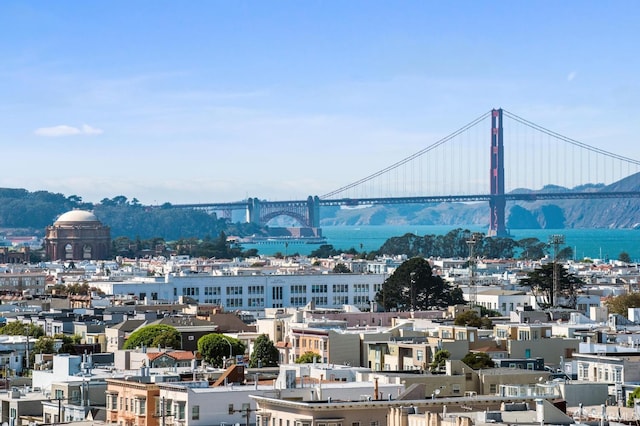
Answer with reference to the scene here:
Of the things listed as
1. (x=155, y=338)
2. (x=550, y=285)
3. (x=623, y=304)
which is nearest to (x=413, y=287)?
(x=550, y=285)

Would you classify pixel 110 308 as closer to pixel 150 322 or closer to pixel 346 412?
pixel 150 322

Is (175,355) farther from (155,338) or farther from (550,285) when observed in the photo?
(550,285)

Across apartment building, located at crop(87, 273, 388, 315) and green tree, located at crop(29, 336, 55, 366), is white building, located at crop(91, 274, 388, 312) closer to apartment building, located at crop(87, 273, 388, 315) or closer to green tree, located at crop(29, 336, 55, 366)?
apartment building, located at crop(87, 273, 388, 315)

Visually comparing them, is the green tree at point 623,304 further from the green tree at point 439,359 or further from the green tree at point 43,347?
the green tree at point 439,359

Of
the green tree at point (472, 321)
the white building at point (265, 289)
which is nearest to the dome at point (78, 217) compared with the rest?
the white building at point (265, 289)

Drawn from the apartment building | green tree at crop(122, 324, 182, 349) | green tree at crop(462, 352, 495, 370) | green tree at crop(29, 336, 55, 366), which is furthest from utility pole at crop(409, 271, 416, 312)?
green tree at crop(462, 352, 495, 370)

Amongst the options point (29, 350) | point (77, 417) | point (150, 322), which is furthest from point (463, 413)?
point (150, 322)
